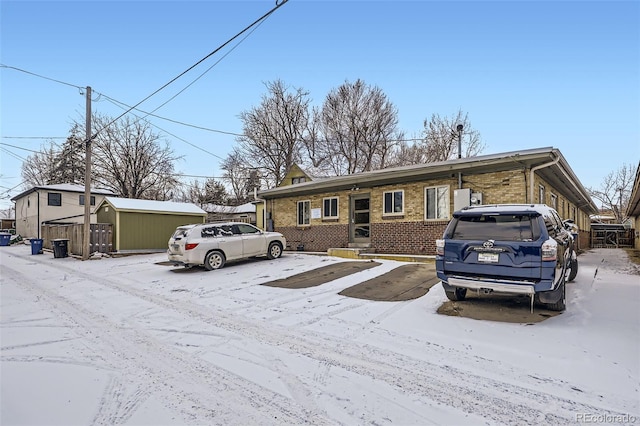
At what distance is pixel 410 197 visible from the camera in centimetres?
1230

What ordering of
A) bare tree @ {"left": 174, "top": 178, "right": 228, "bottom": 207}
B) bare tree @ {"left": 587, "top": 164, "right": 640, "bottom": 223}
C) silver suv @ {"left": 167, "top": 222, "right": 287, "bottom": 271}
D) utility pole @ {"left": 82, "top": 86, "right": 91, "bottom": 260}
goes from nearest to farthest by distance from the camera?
1. silver suv @ {"left": 167, "top": 222, "right": 287, "bottom": 271}
2. utility pole @ {"left": 82, "top": 86, "right": 91, "bottom": 260}
3. bare tree @ {"left": 587, "top": 164, "right": 640, "bottom": 223}
4. bare tree @ {"left": 174, "top": 178, "right": 228, "bottom": 207}

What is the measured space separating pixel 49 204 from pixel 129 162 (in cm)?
791

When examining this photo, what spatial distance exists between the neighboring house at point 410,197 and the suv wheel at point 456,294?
5055 mm

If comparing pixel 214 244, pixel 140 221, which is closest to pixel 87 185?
pixel 140 221

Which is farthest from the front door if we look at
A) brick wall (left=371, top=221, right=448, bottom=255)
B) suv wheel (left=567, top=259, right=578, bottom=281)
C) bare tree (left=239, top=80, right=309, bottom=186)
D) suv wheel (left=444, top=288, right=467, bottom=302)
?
bare tree (left=239, top=80, right=309, bottom=186)

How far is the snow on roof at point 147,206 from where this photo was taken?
17.7m

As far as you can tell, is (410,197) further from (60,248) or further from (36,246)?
(36,246)

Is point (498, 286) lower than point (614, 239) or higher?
higher

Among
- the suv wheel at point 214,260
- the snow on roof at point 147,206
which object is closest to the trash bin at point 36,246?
the snow on roof at point 147,206

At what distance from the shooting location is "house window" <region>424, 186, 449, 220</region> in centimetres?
1141

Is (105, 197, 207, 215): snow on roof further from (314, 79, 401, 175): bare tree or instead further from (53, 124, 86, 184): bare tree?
(53, 124, 86, 184): bare tree

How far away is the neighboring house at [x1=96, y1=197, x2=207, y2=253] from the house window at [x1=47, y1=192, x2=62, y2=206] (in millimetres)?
16699

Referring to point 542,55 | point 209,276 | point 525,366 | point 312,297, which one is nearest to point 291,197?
point 209,276

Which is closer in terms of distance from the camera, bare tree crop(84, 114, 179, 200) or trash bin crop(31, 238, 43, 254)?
trash bin crop(31, 238, 43, 254)
